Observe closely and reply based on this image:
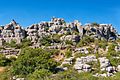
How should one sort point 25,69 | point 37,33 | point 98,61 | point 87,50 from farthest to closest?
point 37,33 < point 87,50 < point 98,61 < point 25,69

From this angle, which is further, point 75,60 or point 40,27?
point 40,27

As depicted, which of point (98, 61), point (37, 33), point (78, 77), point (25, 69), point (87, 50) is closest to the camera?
point (78, 77)

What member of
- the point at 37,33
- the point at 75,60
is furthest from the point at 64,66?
the point at 37,33

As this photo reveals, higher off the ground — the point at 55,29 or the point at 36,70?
the point at 55,29

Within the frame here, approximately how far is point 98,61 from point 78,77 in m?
7.18

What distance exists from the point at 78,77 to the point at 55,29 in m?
26.7

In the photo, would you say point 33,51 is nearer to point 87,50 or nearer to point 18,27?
point 87,50

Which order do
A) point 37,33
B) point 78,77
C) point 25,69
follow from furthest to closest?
1. point 37,33
2. point 25,69
3. point 78,77

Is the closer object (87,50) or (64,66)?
(64,66)

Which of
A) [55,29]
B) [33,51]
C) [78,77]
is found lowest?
[78,77]

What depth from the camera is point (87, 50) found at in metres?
51.3

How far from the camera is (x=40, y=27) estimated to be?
213 ft

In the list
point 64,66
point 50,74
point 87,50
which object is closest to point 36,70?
point 50,74

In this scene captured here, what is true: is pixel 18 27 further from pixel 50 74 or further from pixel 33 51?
pixel 50 74
